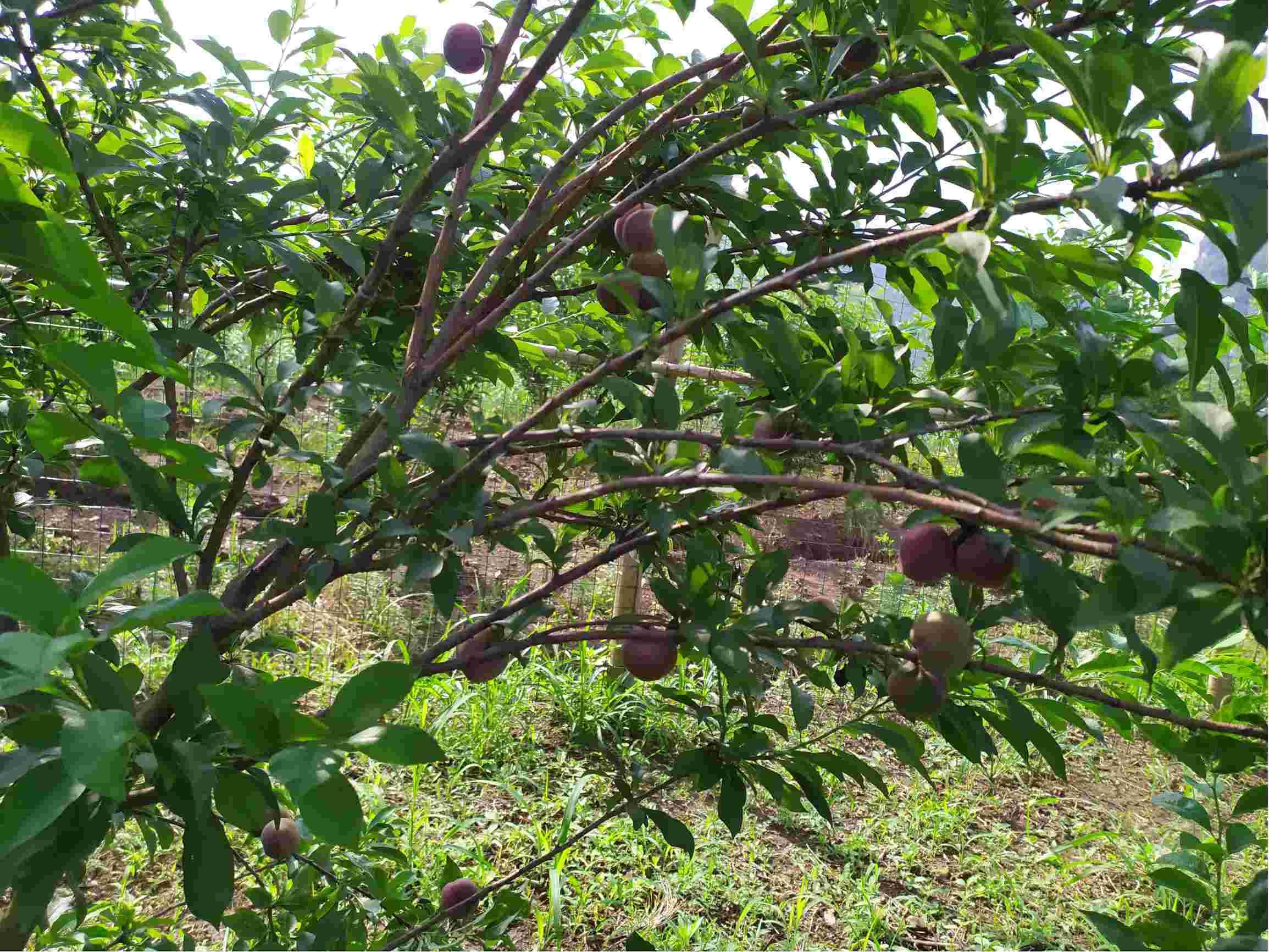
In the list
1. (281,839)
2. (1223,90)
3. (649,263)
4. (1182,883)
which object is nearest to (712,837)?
(281,839)

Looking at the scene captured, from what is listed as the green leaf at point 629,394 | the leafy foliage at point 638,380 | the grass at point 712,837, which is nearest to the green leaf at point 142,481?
the leafy foliage at point 638,380

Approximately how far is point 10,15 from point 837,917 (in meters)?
2.16

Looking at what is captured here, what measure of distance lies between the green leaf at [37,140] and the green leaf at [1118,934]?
0.68m

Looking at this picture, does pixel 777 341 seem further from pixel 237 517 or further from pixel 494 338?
pixel 237 517

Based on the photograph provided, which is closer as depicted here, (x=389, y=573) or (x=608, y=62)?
(x=608, y=62)

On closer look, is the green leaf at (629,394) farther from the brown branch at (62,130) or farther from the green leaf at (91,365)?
the brown branch at (62,130)

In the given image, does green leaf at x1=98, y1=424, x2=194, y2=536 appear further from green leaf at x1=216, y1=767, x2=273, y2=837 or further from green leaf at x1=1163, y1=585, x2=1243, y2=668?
green leaf at x1=1163, y1=585, x2=1243, y2=668

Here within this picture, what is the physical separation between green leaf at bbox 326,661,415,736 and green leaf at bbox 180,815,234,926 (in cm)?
12

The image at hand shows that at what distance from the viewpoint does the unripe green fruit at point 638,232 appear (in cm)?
90

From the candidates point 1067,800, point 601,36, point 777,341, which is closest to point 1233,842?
point 777,341

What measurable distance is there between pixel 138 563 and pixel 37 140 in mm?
196

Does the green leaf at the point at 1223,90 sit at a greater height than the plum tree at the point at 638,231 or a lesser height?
lesser

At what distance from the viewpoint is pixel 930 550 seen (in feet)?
2.37

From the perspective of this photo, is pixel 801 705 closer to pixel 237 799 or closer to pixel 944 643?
pixel 944 643
